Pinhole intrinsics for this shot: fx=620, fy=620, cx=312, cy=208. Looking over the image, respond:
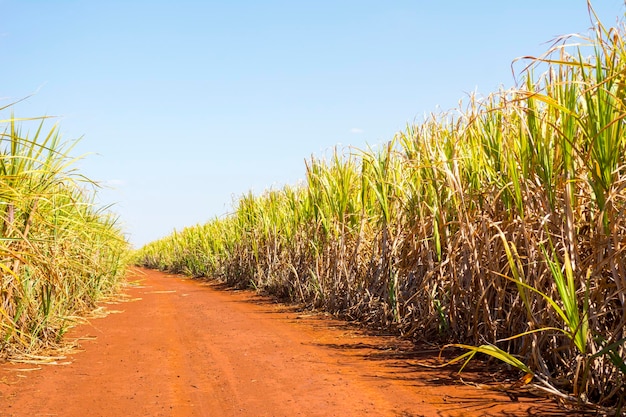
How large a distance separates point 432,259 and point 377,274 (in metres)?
1.27

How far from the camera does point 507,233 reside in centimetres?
422

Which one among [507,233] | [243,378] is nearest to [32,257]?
[243,378]

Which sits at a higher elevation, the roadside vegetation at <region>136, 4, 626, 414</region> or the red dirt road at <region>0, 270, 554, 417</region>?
the roadside vegetation at <region>136, 4, 626, 414</region>

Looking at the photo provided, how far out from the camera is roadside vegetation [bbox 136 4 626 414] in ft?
10.4

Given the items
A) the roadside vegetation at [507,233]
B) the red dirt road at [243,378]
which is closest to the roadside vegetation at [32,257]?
the red dirt road at [243,378]

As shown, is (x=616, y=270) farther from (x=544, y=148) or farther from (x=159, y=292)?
(x=159, y=292)

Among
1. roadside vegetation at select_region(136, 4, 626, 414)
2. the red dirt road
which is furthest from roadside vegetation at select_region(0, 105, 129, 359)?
roadside vegetation at select_region(136, 4, 626, 414)

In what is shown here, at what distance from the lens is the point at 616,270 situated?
3105 millimetres

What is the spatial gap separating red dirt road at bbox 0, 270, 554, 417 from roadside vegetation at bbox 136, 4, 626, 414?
0.37 metres

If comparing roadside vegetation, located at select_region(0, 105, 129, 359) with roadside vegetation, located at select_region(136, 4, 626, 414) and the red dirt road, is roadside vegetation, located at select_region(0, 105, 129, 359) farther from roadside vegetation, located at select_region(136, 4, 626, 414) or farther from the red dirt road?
roadside vegetation, located at select_region(136, 4, 626, 414)

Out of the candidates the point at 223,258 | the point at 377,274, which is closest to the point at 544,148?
the point at 377,274

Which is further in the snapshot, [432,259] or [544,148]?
[432,259]

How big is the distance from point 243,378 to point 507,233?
2055 millimetres

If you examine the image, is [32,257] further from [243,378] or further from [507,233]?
[507,233]
